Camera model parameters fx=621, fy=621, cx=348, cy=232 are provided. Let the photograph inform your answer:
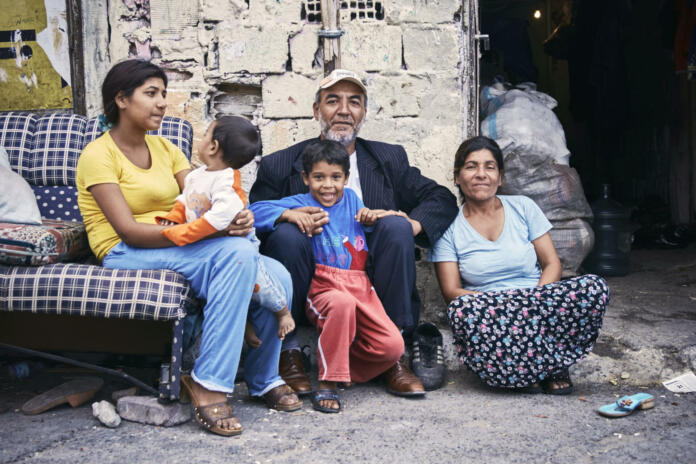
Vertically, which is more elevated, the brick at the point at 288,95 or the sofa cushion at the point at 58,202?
the brick at the point at 288,95

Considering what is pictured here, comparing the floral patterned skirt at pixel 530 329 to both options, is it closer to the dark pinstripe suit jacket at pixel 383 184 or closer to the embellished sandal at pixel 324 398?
the dark pinstripe suit jacket at pixel 383 184

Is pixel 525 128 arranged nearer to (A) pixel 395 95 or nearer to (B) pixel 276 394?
(A) pixel 395 95

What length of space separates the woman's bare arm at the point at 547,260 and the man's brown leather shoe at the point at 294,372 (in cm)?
129

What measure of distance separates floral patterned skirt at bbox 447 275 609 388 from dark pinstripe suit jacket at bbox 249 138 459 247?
0.55 metres

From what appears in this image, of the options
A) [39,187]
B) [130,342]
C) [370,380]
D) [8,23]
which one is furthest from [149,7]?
[370,380]

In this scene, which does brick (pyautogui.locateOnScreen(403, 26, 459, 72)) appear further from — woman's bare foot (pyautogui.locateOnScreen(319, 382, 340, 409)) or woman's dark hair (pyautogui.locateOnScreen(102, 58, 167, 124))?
woman's bare foot (pyautogui.locateOnScreen(319, 382, 340, 409))

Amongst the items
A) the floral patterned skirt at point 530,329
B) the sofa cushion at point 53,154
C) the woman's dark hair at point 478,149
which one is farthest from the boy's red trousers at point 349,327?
the sofa cushion at point 53,154

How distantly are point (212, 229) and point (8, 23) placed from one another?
2.73m

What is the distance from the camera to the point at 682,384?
3.02m

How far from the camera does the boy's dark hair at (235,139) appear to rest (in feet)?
8.34

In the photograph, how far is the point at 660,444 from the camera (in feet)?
7.78

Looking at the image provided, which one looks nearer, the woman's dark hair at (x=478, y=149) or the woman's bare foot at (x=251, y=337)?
the woman's bare foot at (x=251, y=337)

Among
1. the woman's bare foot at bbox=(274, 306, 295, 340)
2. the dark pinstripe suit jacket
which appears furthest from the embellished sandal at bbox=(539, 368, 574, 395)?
the woman's bare foot at bbox=(274, 306, 295, 340)

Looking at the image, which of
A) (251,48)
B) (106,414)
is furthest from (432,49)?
(106,414)
